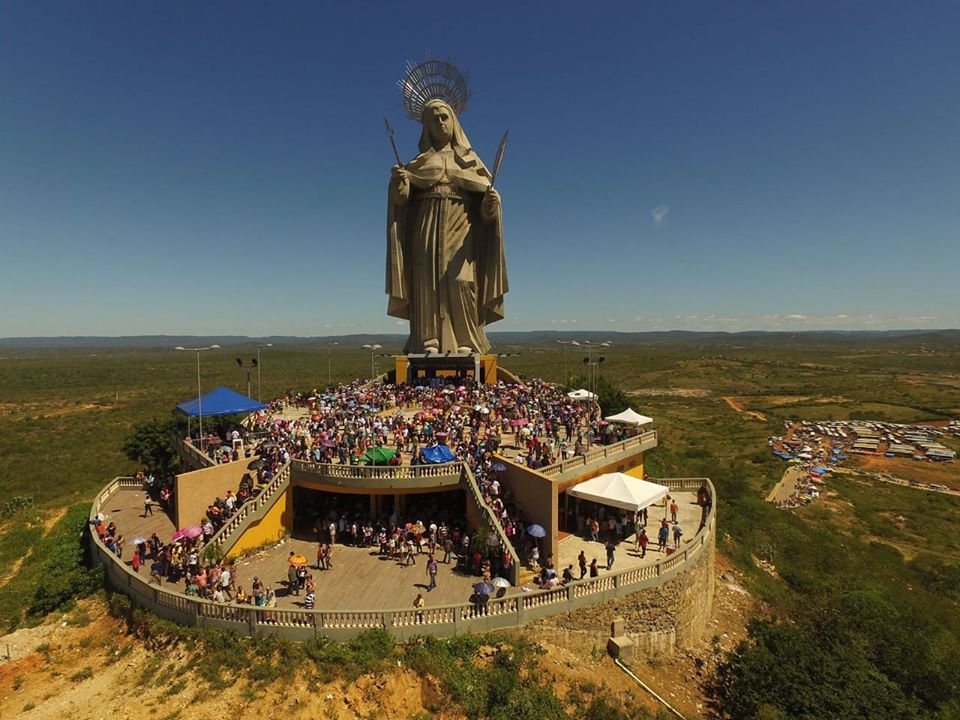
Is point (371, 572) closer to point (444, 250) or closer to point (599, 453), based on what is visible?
point (599, 453)

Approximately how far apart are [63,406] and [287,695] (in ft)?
302

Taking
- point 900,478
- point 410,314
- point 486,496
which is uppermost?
point 410,314

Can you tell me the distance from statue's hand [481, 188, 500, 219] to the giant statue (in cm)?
8

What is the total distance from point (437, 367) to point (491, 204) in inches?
564

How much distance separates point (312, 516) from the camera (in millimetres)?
23688

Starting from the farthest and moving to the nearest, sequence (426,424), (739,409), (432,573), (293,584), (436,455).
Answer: (739,409) < (426,424) < (436,455) < (432,573) < (293,584)

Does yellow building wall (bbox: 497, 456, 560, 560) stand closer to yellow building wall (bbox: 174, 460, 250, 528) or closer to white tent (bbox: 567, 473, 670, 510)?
white tent (bbox: 567, 473, 670, 510)

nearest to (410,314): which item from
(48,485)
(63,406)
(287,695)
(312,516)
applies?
(312,516)

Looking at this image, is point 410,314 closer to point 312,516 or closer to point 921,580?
point 312,516

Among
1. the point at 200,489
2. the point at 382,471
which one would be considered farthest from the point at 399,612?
the point at 200,489

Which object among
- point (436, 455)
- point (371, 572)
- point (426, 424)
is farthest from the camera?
point (426, 424)

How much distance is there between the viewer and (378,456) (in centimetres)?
2195

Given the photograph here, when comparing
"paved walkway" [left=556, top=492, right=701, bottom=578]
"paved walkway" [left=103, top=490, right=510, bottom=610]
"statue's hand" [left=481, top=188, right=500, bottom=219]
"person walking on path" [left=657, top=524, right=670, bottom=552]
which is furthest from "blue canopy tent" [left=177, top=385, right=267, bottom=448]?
"statue's hand" [left=481, top=188, right=500, bottom=219]

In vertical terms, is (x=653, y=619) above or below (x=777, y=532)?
above
